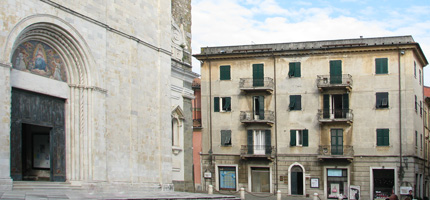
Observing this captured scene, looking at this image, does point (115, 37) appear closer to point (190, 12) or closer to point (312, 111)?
point (190, 12)

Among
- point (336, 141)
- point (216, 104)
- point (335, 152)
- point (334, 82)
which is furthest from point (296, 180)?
point (216, 104)

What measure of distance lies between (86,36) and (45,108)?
10.5 feet

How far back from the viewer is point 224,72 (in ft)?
157

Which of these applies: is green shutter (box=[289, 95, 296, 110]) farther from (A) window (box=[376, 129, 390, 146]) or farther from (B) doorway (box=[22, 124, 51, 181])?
(B) doorway (box=[22, 124, 51, 181])

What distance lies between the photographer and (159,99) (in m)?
29.9

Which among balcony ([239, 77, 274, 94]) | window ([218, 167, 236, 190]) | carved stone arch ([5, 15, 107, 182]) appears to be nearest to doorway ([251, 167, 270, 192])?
window ([218, 167, 236, 190])

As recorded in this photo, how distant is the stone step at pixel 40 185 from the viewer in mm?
21094

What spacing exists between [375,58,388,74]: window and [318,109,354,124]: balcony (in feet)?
10.8

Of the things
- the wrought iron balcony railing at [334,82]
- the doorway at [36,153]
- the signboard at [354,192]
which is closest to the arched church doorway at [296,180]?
the signboard at [354,192]

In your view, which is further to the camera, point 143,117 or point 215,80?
point 215,80

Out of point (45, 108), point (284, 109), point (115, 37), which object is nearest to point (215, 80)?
point (284, 109)

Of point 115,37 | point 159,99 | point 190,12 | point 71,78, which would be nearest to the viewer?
point 71,78

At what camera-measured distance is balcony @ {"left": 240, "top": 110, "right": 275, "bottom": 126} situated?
4619 cm

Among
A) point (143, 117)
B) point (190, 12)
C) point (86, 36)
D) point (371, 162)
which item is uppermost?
point (190, 12)
